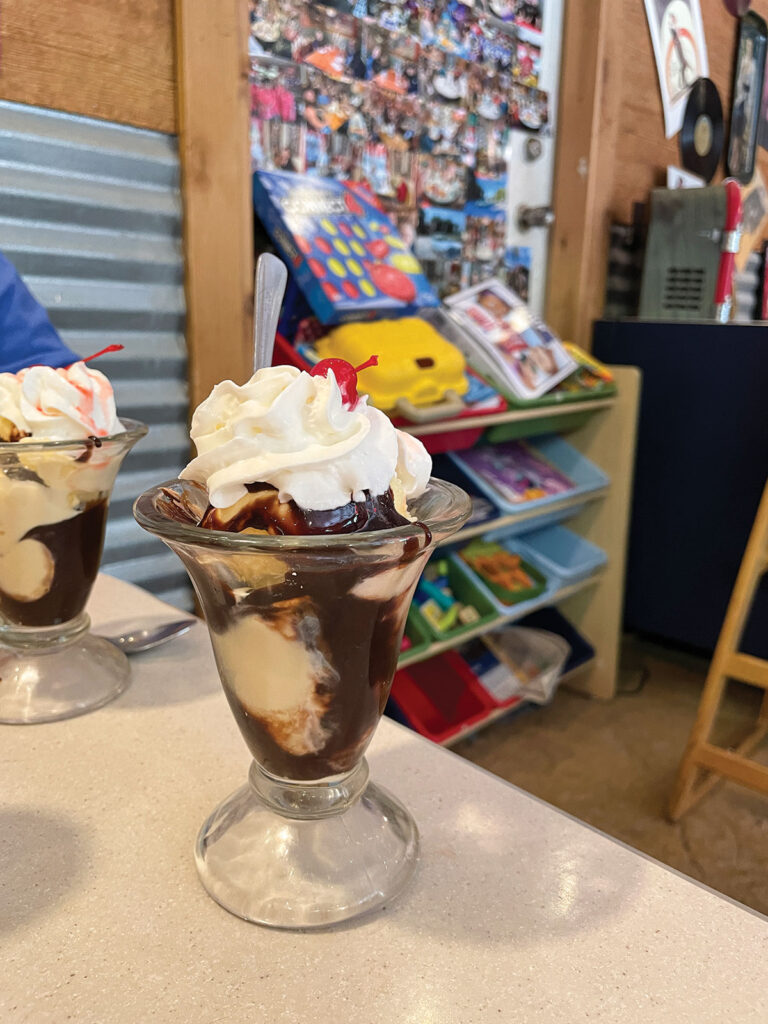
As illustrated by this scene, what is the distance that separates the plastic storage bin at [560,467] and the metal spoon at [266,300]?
157 cm

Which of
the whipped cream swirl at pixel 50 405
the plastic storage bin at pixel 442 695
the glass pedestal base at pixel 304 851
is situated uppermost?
the whipped cream swirl at pixel 50 405

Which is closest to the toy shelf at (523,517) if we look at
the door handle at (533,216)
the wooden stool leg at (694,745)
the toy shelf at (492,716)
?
the toy shelf at (492,716)

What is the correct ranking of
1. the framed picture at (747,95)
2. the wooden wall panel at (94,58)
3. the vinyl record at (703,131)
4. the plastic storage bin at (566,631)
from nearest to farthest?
the wooden wall panel at (94,58) < the plastic storage bin at (566,631) < the vinyl record at (703,131) < the framed picture at (747,95)

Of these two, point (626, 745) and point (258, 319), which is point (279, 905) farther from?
point (626, 745)

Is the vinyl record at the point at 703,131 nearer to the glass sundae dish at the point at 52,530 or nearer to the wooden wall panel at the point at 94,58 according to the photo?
the wooden wall panel at the point at 94,58

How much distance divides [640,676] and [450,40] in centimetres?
215

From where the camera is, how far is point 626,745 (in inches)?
92.0

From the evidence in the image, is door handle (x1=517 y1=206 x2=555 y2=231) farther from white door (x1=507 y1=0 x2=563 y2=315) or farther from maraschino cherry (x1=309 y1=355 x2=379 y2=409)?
maraschino cherry (x1=309 y1=355 x2=379 y2=409)

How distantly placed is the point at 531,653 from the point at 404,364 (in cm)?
111

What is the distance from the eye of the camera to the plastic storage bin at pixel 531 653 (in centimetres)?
230

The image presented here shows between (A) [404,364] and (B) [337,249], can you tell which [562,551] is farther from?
(B) [337,249]

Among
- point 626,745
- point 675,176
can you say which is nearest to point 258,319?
point 626,745

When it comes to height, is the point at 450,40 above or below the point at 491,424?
above

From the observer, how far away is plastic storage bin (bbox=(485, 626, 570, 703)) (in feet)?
7.56
